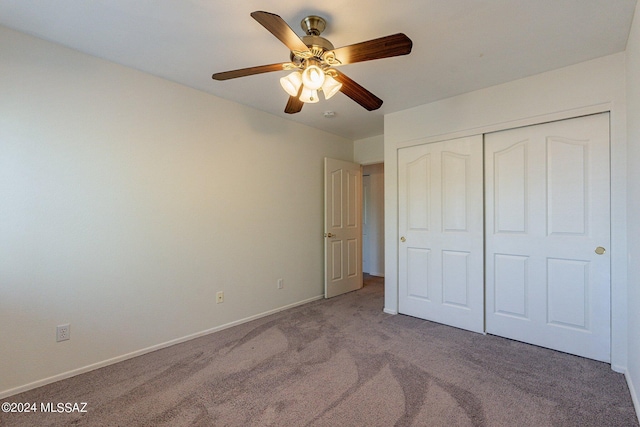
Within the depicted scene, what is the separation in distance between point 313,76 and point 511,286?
258 centimetres

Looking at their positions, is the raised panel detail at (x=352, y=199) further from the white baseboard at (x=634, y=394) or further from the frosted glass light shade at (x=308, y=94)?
the white baseboard at (x=634, y=394)

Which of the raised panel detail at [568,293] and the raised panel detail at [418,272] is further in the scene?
the raised panel detail at [418,272]

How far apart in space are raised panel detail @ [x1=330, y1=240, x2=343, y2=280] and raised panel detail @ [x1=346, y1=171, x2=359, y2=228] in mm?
393

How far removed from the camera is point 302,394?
1956 mm

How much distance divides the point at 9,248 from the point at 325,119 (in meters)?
3.13

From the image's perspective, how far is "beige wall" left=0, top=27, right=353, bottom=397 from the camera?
6.61 ft

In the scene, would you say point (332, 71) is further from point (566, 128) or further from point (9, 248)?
point (9, 248)

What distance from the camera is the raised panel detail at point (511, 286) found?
2713 millimetres

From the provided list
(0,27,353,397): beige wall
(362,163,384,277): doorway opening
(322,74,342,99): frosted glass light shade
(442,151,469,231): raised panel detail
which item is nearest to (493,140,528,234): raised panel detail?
(442,151,469,231): raised panel detail

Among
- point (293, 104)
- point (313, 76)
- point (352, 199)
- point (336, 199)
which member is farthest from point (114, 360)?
point (352, 199)

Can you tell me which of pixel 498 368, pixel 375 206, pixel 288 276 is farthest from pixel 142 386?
pixel 375 206

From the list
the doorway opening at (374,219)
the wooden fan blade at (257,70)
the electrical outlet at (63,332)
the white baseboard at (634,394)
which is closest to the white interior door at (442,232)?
the white baseboard at (634,394)

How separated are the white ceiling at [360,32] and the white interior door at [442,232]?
806mm

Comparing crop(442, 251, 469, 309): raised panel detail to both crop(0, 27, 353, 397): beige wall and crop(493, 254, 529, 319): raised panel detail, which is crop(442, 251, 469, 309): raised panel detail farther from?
crop(0, 27, 353, 397): beige wall
